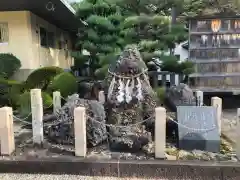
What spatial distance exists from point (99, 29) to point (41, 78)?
120 inches

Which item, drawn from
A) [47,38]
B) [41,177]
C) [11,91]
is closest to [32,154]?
[41,177]

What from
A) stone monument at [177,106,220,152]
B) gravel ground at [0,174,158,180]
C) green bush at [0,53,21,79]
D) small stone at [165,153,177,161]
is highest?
green bush at [0,53,21,79]

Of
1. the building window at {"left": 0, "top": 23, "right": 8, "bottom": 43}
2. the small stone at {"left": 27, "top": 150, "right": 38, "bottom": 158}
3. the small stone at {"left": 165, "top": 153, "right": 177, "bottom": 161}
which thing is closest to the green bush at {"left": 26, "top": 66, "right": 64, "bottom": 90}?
the building window at {"left": 0, "top": 23, "right": 8, "bottom": 43}

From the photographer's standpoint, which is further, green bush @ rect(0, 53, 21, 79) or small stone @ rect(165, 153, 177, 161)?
green bush @ rect(0, 53, 21, 79)

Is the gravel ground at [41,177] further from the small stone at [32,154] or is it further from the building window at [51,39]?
the building window at [51,39]

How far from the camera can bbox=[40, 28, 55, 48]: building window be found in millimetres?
11797

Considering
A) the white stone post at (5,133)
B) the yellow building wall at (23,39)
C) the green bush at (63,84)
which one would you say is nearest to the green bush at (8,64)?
the yellow building wall at (23,39)

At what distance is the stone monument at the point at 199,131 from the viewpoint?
4203 millimetres

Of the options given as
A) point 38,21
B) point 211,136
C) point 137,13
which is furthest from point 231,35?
point 38,21

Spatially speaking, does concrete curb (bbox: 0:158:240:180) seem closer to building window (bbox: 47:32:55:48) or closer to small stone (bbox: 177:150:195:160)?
small stone (bbox: 177:150:195:160)

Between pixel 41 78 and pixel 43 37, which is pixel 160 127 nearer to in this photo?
pixel 41 78

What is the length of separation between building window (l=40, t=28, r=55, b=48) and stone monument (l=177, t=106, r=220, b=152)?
9109 millimetres

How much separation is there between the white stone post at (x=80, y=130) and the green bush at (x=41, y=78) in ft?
14.9

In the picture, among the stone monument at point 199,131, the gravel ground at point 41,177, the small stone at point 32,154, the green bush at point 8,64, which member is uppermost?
the green bush at point 8,64
